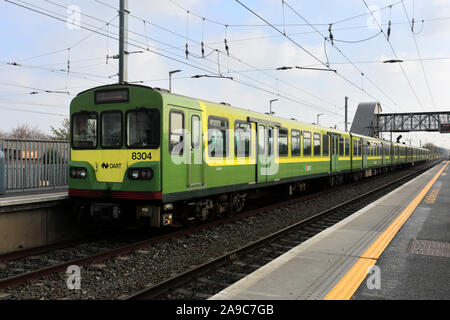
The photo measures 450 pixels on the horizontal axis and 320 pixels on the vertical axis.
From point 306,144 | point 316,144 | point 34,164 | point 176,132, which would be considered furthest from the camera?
point 316,144

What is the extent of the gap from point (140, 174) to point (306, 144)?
8932 mm

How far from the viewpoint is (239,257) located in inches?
261

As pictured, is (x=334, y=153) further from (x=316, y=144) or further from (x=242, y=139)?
(x=242, y=139)

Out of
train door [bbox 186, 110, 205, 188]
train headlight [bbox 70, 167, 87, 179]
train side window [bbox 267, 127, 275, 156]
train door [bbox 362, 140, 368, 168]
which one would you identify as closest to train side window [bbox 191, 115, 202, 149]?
train door [bbox 186, 110, 205, 188]

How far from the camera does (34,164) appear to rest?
1085 centimetres

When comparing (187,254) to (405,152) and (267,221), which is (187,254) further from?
(405,152)

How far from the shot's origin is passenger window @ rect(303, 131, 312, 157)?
14664mm

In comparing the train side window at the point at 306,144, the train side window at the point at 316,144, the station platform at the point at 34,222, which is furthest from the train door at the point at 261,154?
the station platform at the point at 34,222

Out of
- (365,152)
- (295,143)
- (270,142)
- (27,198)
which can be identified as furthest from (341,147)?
(27,198)

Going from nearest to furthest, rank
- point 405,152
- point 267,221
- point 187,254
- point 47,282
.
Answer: point 47,282 < point 187,254 < point 267,221 < point 405,152

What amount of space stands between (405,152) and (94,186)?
143ft

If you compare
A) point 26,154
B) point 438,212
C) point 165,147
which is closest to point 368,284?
point 165,147

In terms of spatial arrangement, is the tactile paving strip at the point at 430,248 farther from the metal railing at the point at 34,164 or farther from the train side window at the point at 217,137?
the metal railing at the point at 34,164

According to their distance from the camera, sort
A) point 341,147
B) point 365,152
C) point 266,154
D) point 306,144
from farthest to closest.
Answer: point 365,152
point 341,147
point 306,144
point 266,154
